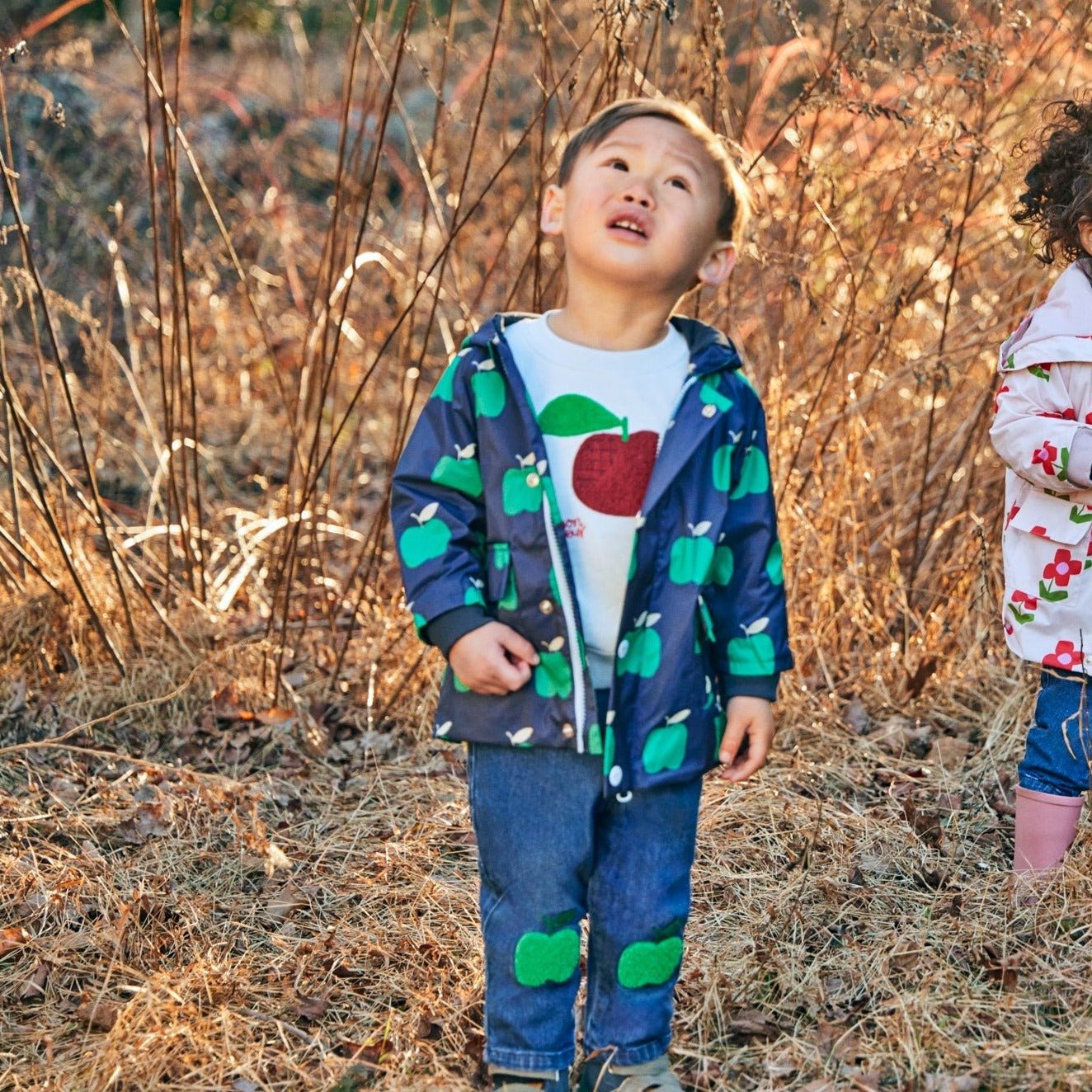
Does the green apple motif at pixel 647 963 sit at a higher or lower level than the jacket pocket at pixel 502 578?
lower

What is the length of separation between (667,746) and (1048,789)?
1.00 meters

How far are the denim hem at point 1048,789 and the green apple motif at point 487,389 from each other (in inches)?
50.9

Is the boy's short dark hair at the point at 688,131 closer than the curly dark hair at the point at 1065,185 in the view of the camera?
Yes

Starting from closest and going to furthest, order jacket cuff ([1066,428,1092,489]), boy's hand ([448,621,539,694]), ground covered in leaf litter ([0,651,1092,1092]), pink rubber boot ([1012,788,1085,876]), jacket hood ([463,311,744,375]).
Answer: boy's hand ([448,621,539,694]), jacket hood ([463,311,744,375]), ground covered in leaf litter ([0,651,1092,1092]), jacket cuff ([1066,428,1092,489]), pink rubber boot ([1012,788,1085,876])

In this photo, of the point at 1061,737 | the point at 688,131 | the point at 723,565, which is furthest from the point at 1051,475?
the point at 688,131

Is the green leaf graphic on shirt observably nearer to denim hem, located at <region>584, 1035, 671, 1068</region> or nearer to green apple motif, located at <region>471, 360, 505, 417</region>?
green apple motif, located at <region>471, 360, 505, 417</region>

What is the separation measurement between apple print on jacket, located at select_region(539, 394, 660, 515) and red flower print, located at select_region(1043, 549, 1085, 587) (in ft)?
3.00

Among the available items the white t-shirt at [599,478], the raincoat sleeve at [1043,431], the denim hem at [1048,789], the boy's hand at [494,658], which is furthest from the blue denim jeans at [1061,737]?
the boy's hand at [494,658]

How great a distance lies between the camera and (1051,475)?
2.27 meters

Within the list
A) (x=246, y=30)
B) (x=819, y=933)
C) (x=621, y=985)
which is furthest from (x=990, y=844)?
(x=246, y=30)

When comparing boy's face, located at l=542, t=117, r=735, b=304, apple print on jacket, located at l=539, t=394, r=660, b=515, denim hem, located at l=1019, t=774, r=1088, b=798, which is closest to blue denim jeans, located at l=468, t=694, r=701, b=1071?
apple print on jacket, located at l=539, t=394, r=660, b=515

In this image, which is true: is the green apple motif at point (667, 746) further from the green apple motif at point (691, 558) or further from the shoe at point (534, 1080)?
the shoe at point (534, 1080)

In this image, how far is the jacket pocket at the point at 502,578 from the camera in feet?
5.95

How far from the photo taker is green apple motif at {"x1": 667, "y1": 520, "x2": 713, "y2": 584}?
1.82 meters
